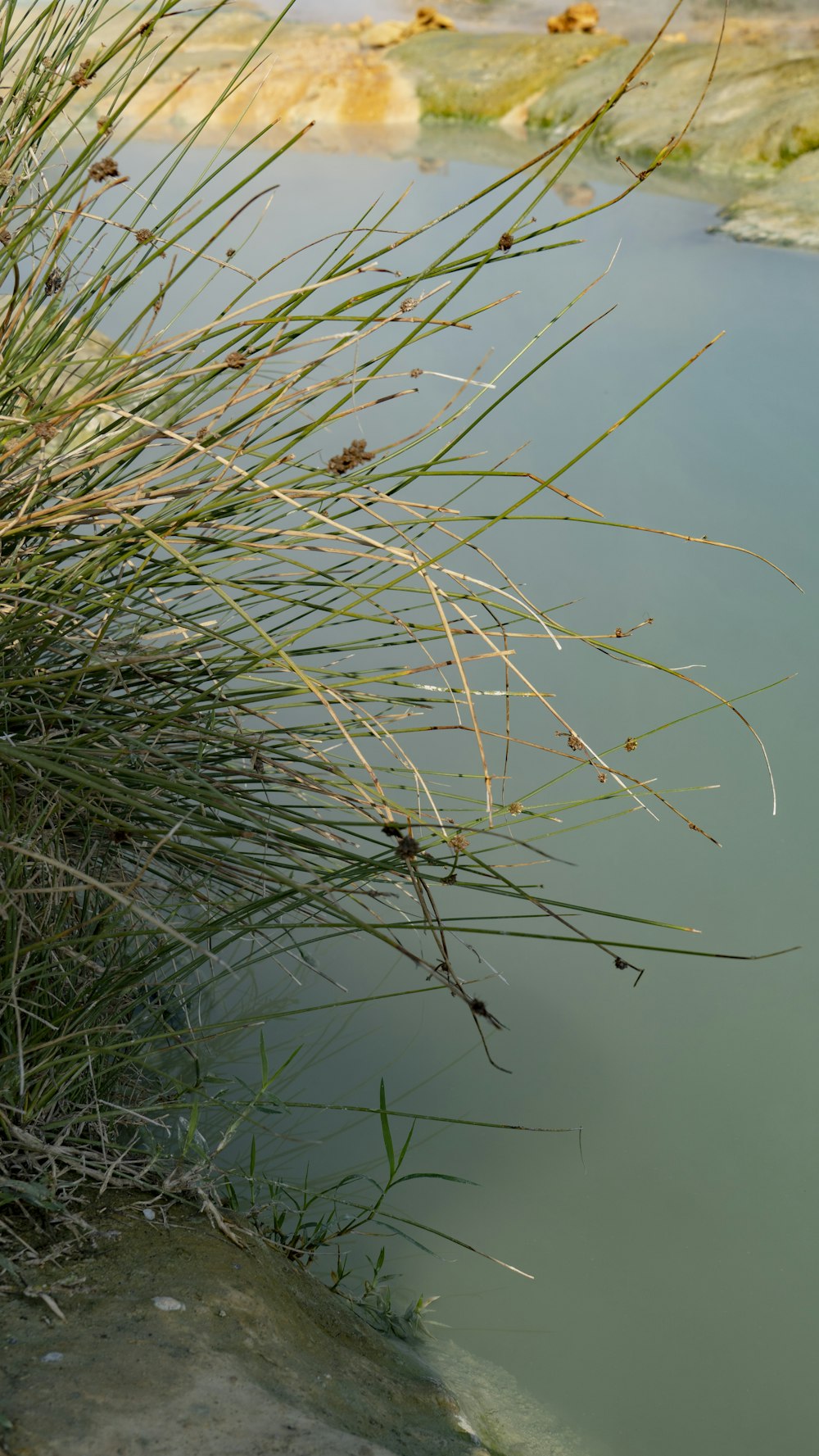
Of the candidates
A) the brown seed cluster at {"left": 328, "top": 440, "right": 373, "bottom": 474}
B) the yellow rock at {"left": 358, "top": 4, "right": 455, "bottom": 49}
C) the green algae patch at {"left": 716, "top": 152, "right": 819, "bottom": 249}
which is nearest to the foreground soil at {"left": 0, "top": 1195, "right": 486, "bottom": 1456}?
the brown seed cluster at {"left": 328, "top": 440, "right": 373, "bottom": 474}

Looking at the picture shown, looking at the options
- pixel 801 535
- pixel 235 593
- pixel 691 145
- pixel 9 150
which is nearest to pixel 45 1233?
pixel 9 150

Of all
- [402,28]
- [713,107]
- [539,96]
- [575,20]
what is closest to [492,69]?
[539,96]

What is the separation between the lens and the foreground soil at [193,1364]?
0.67 metres

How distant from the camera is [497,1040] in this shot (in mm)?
1287

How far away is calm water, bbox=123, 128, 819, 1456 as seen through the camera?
103 cm

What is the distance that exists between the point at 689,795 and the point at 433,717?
39 cm

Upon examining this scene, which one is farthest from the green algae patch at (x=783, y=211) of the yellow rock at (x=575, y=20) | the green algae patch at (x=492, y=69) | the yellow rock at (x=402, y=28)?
the yellow rock at (x=402, y=28)

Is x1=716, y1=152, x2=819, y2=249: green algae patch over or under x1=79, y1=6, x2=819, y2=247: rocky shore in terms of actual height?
under

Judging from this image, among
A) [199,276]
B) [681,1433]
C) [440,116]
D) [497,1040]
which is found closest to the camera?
[681,1433]

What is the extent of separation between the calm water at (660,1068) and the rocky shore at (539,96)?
7.01 feet

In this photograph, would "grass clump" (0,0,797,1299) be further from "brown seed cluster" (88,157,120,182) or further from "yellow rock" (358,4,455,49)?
"yellow rock" (358,4,455,49)

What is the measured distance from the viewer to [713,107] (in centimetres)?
479

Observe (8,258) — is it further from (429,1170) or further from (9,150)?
(429,1170)

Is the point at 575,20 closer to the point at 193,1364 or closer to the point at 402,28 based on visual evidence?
the point at 402,28
